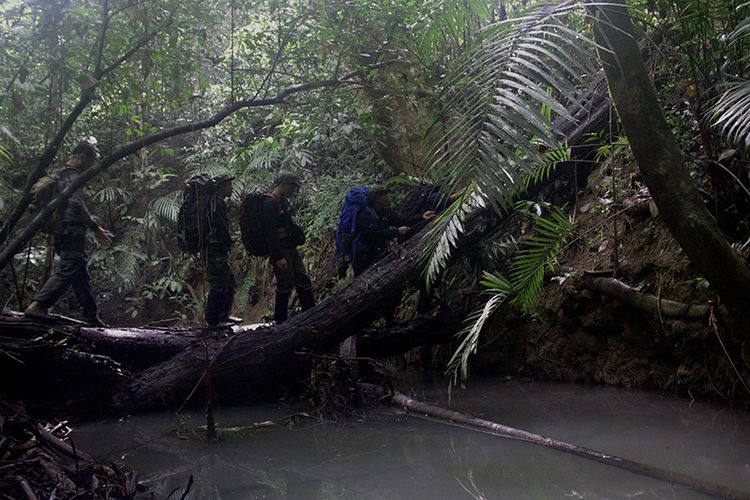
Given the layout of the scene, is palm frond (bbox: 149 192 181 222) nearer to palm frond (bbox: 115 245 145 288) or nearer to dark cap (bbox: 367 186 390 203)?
palm frond (bbox: 115 245 145 288)

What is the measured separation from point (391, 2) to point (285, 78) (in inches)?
59.3

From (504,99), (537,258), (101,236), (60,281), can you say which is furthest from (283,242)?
(504,99)

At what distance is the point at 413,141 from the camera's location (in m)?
9.25

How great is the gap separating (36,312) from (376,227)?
3.60 m

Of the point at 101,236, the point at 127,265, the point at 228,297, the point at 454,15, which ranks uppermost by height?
the point at 454,15

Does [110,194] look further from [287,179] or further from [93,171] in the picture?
[93,171]

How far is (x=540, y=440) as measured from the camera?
4371 millimetres

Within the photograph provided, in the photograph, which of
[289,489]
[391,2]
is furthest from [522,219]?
[289,489]

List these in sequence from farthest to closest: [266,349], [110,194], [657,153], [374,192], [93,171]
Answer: [110,194] < [374,192] < [266,349] < [93,171] < [657,153]

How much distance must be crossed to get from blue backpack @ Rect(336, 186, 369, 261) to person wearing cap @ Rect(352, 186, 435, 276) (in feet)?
0.16

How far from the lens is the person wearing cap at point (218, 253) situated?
714 centimetres

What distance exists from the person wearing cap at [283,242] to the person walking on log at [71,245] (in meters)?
1.83

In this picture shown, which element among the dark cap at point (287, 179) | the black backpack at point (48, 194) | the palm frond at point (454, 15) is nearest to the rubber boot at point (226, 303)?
the dark cap at point (287, 179)

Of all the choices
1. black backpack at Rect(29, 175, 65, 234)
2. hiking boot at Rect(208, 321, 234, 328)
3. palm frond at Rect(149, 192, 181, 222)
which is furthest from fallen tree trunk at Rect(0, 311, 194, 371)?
palm frond at Rect(149, 192, 181, 222)
